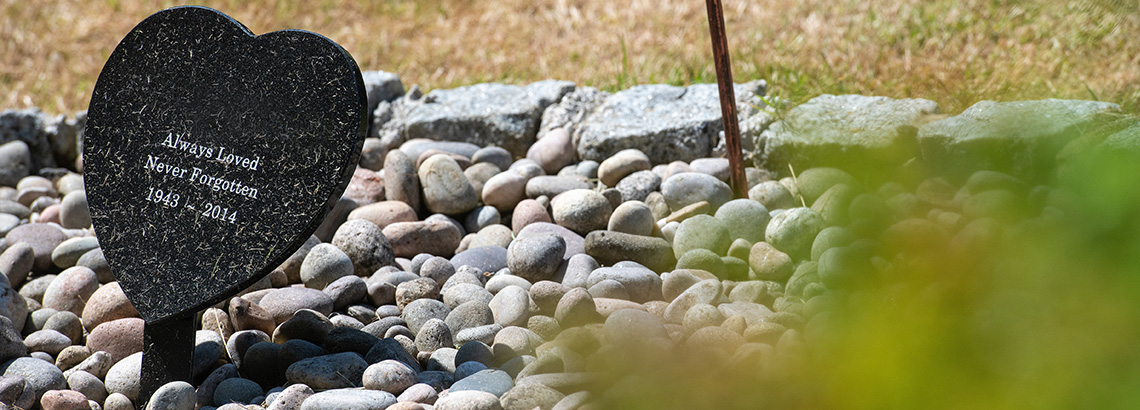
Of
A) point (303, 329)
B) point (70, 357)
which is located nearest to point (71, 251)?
point (70, 357)

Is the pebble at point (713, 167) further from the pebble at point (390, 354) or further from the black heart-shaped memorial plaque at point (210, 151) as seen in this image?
the black heart-shaped memorial plaque at point (210, 151)

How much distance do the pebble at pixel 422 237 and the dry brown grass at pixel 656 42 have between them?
1.41 metres

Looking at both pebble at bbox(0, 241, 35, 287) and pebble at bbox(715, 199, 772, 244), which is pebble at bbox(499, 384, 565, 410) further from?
pebble at bbox(0, 241, 35, 287)

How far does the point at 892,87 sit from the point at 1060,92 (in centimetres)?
78

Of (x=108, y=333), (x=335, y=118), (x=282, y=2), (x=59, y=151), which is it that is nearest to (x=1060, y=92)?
(x=335, y=118)

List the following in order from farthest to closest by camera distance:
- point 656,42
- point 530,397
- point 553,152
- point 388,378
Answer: point 656,42 < point 553,152 < point 388,378 < point 530,397

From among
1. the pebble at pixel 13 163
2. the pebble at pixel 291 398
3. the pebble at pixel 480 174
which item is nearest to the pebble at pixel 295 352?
the pebble at pixel 291 398

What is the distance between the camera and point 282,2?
5621mm

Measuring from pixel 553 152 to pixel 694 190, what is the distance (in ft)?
2.42

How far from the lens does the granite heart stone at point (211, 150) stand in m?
1.83

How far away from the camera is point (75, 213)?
328cm

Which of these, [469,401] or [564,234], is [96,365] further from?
[564,234]

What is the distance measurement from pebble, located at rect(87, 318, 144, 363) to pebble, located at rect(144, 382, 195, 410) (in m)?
0.42

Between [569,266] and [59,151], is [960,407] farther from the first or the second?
[59,151]
